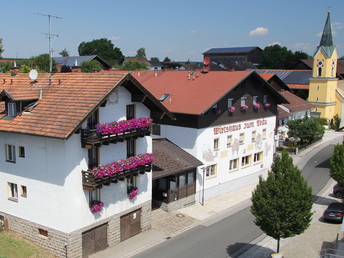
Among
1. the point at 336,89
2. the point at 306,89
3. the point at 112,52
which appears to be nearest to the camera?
the point at 336,89

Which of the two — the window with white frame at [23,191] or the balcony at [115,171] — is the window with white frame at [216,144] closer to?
the balcony at [115,171]

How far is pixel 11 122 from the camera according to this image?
21844 mm

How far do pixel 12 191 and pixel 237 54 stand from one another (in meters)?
142

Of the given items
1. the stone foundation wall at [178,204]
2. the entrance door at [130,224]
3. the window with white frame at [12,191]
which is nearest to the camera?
the window with white frame at [12,191]

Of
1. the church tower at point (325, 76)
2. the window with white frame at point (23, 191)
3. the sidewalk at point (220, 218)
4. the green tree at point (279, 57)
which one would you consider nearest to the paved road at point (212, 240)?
the sidewalk at point (220, 218)

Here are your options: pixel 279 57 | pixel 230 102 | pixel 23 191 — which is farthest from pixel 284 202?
pixel 279 57

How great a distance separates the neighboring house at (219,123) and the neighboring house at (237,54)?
11338cm

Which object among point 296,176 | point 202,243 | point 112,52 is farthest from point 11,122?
point 112,52

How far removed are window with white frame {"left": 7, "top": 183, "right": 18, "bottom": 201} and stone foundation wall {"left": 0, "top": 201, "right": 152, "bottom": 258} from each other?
1.16 m

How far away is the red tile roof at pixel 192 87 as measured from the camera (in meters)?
32.7

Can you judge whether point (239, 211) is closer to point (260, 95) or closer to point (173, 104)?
point (173, 104)

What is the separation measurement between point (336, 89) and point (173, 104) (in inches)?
2238

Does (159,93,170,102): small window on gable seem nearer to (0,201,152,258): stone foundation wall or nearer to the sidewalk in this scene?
the sidewalk

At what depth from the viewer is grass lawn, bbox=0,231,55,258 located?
70.2 ft
